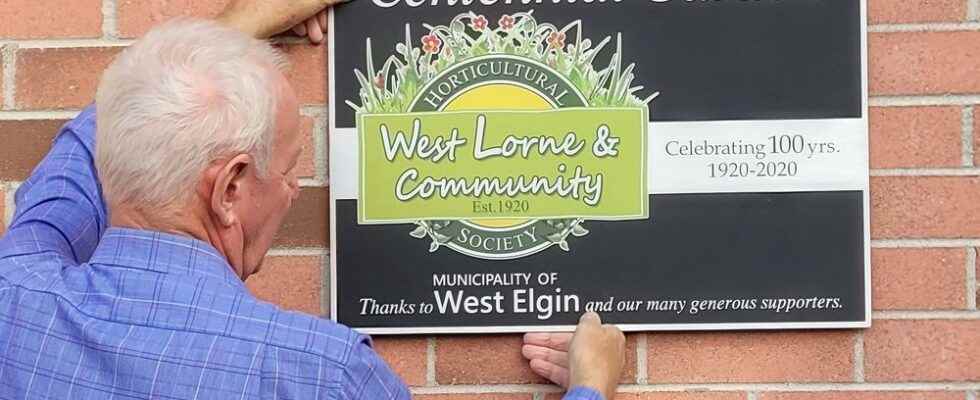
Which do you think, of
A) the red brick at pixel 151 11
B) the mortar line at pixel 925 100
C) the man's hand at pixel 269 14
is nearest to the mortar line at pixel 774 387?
the mortar line at pixel 925 100

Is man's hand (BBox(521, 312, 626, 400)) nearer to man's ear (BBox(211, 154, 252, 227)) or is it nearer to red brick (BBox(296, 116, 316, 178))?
red brick (BBox(296, 116, 316, 178))

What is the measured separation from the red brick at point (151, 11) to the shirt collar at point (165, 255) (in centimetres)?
72

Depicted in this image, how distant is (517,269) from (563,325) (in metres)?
0.12

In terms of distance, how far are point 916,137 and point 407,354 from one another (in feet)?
2.97

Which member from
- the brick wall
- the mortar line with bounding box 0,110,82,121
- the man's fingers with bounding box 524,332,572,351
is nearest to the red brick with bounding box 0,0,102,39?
the brick wall

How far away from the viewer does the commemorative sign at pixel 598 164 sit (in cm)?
201

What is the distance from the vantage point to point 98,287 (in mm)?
1437

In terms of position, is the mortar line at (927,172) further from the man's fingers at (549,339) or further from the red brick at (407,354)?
the red brick at (407,354)

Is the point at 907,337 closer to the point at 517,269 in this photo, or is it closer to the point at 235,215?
the point at 517,269

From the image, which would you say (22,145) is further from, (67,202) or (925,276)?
(925,276)

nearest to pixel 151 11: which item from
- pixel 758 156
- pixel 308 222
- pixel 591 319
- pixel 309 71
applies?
pixel 309 71

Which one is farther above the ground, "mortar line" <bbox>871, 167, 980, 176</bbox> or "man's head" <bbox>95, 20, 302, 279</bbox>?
"mortar line" <bbox>871, 167, 980, 176</bbox>

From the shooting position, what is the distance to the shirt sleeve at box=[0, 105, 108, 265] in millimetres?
1679

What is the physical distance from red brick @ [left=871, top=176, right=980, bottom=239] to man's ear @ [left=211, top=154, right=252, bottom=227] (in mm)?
1077
